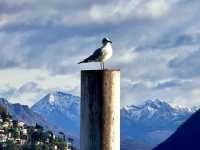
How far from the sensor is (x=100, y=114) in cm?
1427

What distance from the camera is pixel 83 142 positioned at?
14.2 m

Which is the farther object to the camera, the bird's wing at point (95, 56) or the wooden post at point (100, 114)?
the bird's wing at point (95, 56)

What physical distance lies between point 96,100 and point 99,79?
1.31 feet

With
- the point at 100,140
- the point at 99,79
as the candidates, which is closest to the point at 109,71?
the point at 99,79

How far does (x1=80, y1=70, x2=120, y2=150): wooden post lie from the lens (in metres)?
14.2

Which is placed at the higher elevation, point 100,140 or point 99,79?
point 99,79

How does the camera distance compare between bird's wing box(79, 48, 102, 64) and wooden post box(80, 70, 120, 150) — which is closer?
wooden post box(80, 70, 120, 150)

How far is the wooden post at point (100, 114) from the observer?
1416 cm

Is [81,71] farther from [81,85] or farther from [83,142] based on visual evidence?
[83,142]

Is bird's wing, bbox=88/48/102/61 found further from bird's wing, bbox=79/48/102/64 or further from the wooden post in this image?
the wooden post

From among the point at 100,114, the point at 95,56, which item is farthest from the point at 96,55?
the point at 100,114

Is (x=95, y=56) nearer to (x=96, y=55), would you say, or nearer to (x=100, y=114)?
(x=96, y=55)

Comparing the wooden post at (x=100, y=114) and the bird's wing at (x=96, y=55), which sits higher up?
the bird's wing at (x=96, y=55)

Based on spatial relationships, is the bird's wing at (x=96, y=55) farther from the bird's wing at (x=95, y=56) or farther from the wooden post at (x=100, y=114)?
the wooden post at (x=100, y=114)
